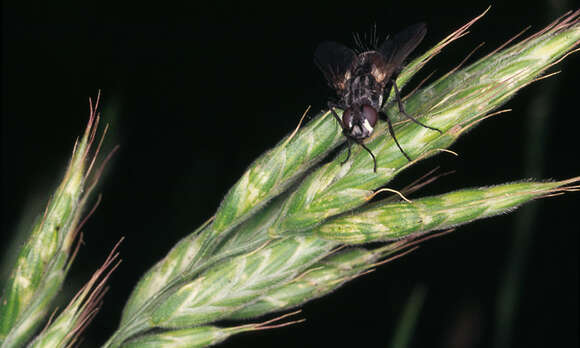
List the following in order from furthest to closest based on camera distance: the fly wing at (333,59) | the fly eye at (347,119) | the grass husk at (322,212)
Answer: the fly wing at (333,59)
the fly eye at (347,119)
the grass husk at (322,212)

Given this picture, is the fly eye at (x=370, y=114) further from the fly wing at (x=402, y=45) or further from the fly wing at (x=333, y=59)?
the fly wing at (x=333, y=59)

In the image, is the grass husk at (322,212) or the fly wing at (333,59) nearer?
the grass husk at (322,212)

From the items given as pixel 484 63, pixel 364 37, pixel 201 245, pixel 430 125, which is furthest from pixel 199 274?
pixel 364 37

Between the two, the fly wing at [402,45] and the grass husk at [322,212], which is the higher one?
the fly wing at [402,45]

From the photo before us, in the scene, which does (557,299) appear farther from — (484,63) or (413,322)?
(484,63)

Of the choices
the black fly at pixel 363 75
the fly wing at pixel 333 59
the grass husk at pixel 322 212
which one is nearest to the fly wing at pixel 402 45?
the black fly at pixel 363 75

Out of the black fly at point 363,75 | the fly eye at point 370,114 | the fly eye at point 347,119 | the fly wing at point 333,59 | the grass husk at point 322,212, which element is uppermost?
the fly wing at point 333,59

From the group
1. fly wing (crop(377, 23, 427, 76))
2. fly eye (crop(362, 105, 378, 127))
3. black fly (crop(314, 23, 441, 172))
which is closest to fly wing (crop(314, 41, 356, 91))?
black fly (crop(314, 23, 441, 172))

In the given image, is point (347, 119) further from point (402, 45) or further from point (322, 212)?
point (402, 45)
